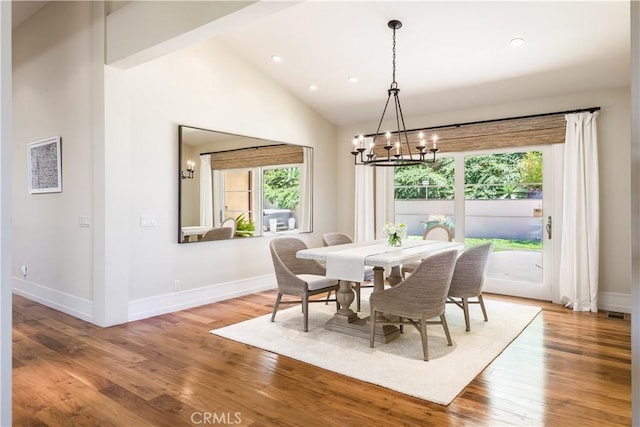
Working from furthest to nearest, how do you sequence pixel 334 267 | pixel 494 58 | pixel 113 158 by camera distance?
pixel 494 58
pixel 113 158
pixel 334 267

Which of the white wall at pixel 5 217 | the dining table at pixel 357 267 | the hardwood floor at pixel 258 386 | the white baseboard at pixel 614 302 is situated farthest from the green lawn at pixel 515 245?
the white wall at pixel 5 217

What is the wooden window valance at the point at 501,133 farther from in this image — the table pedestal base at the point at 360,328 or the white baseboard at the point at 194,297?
the white baseboard at the point at 194,297

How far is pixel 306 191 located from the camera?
616cm

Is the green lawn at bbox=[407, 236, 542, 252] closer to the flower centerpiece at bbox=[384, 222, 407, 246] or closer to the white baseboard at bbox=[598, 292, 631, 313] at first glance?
the white baseboard at bbox=[598, 292, 631, 313]

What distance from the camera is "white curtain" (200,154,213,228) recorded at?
4766 millimetres

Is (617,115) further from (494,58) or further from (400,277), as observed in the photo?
(400,277)

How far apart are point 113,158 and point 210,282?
187 centimetres

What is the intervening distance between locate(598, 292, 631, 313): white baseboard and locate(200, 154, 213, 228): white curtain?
4716 millimetres

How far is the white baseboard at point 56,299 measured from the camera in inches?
163

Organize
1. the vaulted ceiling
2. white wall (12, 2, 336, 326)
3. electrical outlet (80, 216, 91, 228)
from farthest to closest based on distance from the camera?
electrical outlet (80, 216, 91, 228) < white wall (12, 2, 336, 326) < the vaulted ceiling

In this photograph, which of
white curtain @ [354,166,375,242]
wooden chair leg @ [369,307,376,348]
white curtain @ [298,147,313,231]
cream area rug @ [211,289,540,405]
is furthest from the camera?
white curtain @ [354,166,375,242]

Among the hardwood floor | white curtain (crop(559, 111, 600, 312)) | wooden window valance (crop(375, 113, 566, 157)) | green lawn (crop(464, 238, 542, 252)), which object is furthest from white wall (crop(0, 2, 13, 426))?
green lawn (crop(464, 238, 542, 252))

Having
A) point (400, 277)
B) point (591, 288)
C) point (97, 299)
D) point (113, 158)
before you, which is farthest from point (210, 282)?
point (591, 288)

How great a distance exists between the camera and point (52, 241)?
15.2 feet
